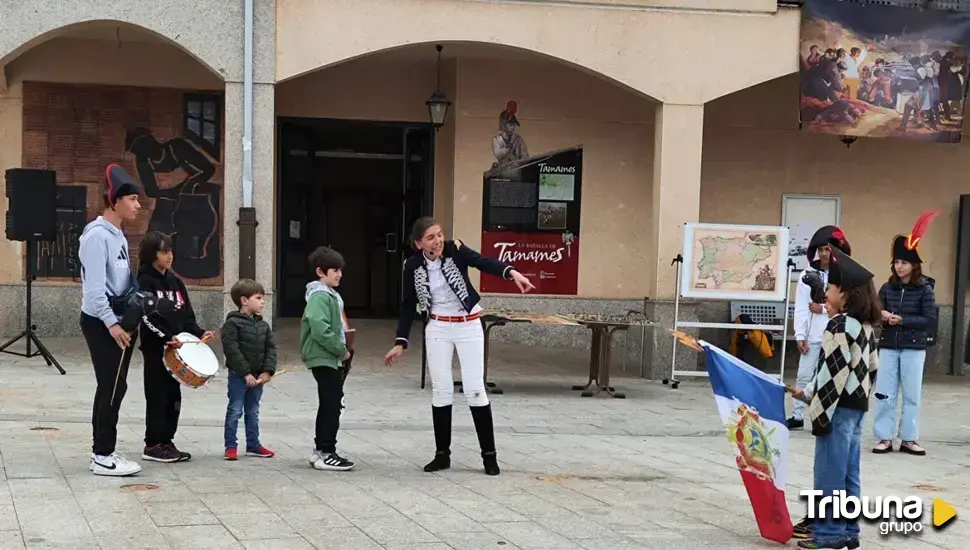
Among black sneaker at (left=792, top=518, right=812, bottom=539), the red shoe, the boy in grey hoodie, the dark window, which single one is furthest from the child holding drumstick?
the dark window

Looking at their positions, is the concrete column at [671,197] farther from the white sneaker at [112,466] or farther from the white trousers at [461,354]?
the white sneaker at [112,466]

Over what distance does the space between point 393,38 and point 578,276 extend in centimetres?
487

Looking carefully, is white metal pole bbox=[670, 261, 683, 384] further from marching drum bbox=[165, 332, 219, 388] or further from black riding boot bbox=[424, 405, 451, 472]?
marching drum bbox=[165, 332, 219, 388]

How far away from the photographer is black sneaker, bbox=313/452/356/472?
7.76 metres

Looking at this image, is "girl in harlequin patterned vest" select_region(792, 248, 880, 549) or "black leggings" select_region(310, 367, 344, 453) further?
"black leggings" select_region(310, 367, 344, 453)

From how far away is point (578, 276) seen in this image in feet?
53.2

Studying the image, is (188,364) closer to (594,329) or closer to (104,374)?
(104,374)

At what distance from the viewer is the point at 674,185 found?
13.9m

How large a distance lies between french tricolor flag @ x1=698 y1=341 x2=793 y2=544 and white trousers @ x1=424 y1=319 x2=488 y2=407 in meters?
2.07

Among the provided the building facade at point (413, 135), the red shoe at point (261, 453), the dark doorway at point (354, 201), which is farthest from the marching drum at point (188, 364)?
the dark doorway at point (354, 201)

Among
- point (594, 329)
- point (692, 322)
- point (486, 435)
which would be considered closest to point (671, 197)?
point (692, 322)

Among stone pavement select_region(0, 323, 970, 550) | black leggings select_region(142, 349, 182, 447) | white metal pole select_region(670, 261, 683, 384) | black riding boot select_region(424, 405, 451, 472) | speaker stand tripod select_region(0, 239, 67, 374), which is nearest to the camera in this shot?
stone pavement select_region(0, 323, 970, 550)

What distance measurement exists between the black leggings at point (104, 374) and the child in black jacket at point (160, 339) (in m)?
0.31

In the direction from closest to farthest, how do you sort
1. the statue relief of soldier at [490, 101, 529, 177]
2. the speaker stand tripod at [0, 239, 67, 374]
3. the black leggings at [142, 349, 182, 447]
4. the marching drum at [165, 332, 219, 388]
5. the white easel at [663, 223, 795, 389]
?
the marching drum at [165, 332, 219, 388] → the black leggings at [142, 349, 182, 447] → the speaker stand tripod at [0, 239, 67, 374] → the white easel at [663, 223, 795, 389] → the statue relief of soldier at [490, 101, 529, 177]
